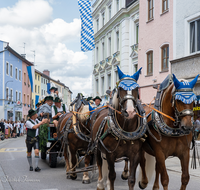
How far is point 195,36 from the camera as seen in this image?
13.0 meters

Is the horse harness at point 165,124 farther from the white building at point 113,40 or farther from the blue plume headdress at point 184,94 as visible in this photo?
the white building at point 113,40

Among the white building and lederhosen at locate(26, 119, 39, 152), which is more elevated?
the white building

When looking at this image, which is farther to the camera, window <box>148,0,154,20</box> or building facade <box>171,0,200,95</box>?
window <box>148,0,154,20</box>

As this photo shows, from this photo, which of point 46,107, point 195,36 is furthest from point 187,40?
point 46,107

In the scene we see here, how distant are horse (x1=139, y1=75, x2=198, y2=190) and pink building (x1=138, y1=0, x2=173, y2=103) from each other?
10112mm

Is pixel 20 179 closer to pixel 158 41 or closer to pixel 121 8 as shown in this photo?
pixel 158 41

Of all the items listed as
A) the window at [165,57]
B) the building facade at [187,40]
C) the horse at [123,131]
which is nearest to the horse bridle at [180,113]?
the horse at [123,131]

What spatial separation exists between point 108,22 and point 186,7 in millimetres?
12396

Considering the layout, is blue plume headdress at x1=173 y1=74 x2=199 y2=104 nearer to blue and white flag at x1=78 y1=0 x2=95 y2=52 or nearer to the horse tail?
the horse tail

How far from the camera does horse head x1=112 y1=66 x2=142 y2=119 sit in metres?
4.48

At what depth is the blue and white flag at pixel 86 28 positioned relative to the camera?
914 inches

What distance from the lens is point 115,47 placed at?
78.6 ft

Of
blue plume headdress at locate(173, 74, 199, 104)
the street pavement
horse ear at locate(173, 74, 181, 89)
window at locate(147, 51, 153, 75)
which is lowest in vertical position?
the street pavement

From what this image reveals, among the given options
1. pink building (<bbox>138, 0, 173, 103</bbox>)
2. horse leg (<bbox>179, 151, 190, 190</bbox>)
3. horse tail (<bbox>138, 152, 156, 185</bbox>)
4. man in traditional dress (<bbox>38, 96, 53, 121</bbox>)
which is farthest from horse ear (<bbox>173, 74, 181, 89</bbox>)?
pink building (<bbox>138, 0, 173, 103</bbox>)
